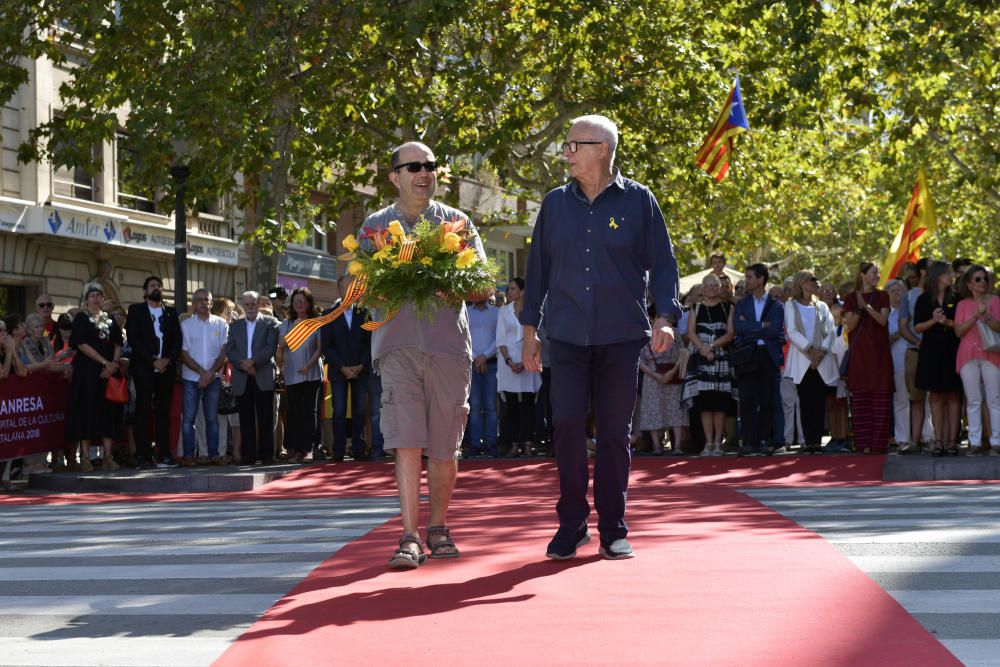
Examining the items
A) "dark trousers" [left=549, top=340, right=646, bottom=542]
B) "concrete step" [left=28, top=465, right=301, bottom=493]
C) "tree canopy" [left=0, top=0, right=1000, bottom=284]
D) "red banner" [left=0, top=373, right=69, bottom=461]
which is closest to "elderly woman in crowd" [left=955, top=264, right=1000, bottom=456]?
"tree canopy" [left=0, top=0, right=1000, bottom=284]

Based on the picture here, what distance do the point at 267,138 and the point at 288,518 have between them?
11.8 m

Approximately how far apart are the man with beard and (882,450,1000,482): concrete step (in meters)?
8.81

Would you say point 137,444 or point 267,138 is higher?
point 267,138

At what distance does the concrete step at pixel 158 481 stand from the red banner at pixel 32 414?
457mm

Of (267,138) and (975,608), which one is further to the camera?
(267,138)

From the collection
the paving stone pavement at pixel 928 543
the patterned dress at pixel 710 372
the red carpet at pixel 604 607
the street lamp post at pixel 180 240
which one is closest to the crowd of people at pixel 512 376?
the patterned dress at pixel 710 372

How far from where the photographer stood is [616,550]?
7.29 m

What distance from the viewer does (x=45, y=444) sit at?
1711cm

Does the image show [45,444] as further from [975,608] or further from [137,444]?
[975,608]

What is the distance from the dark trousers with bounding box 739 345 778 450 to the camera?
17047mm

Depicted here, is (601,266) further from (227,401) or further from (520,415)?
(227,401)

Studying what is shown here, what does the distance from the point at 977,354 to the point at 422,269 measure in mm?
10077

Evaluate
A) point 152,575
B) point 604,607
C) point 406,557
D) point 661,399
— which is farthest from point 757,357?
point 604,607

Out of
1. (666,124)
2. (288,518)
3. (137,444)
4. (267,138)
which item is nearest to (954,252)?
(666,124)
